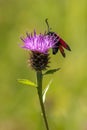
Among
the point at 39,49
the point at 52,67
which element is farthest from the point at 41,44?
the point at 52,67

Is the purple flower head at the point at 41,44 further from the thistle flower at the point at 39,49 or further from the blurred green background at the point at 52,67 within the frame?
the blurred green background at the point at 52,67

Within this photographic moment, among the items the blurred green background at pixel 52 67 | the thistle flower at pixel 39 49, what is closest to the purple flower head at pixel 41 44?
the thistle flower at pixel 39 49

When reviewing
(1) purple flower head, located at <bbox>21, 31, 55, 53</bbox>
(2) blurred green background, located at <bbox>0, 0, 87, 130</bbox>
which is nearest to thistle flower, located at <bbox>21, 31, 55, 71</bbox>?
(1) purple flower head, located at <bbox>21, 31, 55, 53</bbox>

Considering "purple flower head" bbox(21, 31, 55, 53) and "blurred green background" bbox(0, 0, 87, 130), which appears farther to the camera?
"blurred green background" bbox(0, 0, 87, 130)

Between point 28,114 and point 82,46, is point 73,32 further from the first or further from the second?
point 28,114

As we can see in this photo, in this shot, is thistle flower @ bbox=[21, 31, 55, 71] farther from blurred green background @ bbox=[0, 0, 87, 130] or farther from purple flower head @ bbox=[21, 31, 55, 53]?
blurred green background @ bbox=[0, 0, 87, 130]

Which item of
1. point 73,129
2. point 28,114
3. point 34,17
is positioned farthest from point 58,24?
point 73,129

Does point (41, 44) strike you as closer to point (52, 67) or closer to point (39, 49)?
point (39, 49)
